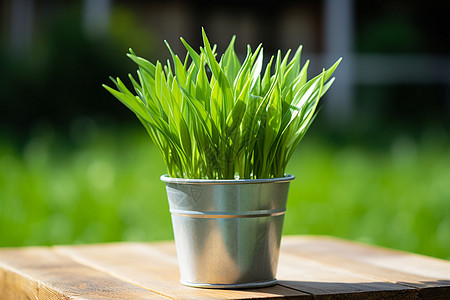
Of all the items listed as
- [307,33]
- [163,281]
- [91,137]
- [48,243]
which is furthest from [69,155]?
[307,33]

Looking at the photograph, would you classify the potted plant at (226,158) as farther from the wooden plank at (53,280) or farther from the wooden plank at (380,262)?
the wooden plank at (380,262)

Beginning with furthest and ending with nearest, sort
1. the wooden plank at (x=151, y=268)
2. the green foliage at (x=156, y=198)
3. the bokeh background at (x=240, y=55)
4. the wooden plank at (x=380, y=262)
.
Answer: the bokeh background at (x=240, y=55) → the green foliage at (x=156, y=198) → the wooden plank at (x=380, y=262) → the wooden plank at (x=151, y=268)

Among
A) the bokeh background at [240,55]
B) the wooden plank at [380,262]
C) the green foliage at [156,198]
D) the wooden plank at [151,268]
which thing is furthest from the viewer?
the bokeh background at [240,55]

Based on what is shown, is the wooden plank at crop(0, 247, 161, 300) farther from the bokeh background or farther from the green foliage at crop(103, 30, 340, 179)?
the bokeh background

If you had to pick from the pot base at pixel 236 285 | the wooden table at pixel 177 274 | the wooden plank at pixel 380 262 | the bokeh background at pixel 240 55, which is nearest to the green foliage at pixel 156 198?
the bokeh background at pixel 240 55

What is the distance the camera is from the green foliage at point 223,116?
1134mm

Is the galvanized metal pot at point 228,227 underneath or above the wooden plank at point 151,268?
above

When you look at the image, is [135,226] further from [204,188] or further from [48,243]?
[204,188]

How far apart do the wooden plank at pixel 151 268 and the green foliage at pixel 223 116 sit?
20 cm

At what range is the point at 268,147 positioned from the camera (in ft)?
3.79

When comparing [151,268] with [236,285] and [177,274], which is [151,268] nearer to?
[177,274]

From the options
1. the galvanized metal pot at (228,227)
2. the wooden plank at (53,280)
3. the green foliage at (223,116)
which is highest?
the green foliage at (223,116)

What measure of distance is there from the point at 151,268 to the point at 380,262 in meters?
0.51

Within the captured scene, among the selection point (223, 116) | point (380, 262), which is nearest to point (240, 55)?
point (380, 262)
